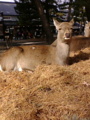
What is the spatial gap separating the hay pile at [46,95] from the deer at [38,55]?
53 cm

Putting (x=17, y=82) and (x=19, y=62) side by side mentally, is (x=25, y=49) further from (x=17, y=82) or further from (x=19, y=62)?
(x=17, y=82)

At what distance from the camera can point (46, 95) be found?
338 centimetres

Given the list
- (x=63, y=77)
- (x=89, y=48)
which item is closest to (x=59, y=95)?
(x=63, y=77)

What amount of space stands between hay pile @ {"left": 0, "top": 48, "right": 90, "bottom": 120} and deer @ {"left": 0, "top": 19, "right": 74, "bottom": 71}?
0.53 meters

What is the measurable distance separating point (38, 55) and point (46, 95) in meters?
1.84

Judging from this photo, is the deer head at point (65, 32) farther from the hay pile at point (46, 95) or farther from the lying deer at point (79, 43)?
the lying deer at point (79, 43)

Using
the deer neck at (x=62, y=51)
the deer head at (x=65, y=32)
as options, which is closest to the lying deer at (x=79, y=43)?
the deer neck at (x=62, y=51)

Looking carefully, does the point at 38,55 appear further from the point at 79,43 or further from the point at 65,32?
the point at 79,43

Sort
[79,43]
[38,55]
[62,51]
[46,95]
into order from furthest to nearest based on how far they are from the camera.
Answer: [79,43], [62,51], [38,55], [46,95]

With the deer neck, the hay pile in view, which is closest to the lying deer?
the deer neck

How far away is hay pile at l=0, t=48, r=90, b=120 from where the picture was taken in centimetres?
286

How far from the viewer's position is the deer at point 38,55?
16.5ft

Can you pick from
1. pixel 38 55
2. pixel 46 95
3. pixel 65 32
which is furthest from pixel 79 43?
pixel 46 95

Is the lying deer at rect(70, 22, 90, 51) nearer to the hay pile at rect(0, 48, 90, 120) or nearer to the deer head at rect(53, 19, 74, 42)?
the deer head at rect(53, 19, 74, 42)
